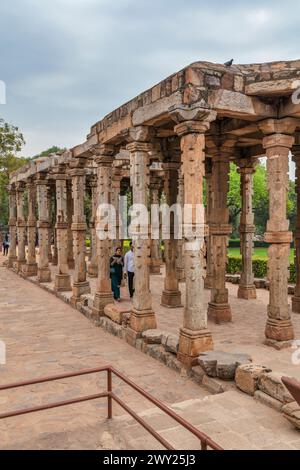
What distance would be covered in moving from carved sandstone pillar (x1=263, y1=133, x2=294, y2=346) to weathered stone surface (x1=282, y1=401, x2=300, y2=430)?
9.26ft

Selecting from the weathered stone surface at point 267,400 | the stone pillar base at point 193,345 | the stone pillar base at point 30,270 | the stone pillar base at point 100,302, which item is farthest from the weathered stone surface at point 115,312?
the stone pillar base at point 30,270

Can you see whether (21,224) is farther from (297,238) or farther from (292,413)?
(292,413)

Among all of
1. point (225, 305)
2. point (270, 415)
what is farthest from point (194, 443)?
point (225, 305)

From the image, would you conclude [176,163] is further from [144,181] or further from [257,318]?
[257,318]

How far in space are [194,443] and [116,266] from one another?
8.45 meters

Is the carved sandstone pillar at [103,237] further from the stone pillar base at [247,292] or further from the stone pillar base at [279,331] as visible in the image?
the stone pillar base at [279,331]

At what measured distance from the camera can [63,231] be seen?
14.7 m

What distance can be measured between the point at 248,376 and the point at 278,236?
2798 mm

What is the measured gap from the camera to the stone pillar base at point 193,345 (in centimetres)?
680

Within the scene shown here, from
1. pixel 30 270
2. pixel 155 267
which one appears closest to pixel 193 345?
pixel 155 267

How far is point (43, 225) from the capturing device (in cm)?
A: 1695

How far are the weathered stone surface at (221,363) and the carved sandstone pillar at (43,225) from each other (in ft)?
38.6

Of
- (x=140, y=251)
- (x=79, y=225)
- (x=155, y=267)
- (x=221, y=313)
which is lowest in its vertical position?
(x=221, y=313)
